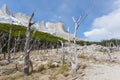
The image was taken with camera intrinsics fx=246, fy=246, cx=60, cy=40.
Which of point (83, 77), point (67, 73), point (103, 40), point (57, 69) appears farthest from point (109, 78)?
point (103, 40)

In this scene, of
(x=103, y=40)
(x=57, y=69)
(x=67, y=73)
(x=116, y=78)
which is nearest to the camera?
(x=116, y=78)

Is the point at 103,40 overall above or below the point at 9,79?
above

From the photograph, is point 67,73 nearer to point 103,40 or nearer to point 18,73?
point 18,73

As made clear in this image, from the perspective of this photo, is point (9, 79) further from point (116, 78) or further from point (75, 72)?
point (116, 78)

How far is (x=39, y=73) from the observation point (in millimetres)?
25125

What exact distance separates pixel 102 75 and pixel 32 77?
6.85 m

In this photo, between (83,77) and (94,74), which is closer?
(83,77)

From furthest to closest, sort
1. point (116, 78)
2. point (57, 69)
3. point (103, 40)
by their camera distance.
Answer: point (103, 40), point (57, 69), point (116, 78)

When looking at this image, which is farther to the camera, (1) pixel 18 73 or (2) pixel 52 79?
(1) pixel 18 73

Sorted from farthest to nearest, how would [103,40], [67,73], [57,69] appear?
[103,40] < [57,69] < [67,73]

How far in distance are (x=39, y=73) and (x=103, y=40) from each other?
2895 inches

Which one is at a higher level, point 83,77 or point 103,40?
point 103,40

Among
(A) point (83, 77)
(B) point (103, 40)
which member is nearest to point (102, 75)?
(A) point (83, 77)

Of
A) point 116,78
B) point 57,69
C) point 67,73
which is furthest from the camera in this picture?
point 57,69
